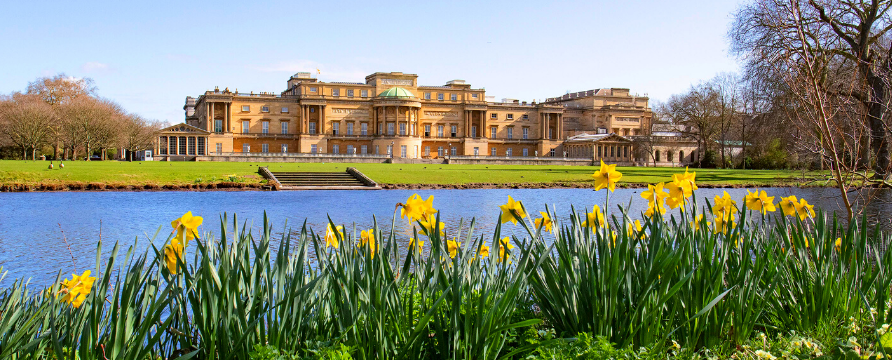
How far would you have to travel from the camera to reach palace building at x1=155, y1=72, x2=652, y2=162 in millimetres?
79938

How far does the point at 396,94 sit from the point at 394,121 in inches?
126

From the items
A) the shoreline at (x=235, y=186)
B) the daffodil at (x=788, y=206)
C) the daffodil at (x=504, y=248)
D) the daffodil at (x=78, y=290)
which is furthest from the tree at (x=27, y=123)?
the daffodil at (x=788, y=206)

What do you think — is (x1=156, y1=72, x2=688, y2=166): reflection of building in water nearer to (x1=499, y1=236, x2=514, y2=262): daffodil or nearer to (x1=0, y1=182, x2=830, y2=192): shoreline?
(x1=0, y1=182, x2=830, y2=192): shoreline

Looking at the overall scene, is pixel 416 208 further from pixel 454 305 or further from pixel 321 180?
pixel 321 180

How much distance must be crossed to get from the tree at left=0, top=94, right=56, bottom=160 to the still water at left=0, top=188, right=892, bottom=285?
33.5 m

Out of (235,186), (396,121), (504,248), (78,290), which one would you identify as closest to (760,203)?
(504,248)

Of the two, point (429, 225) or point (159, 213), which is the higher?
point (429, 225)

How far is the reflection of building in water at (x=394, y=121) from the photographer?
80.1 meters

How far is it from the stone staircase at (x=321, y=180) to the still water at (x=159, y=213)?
2.14m

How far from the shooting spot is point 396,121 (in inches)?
3219

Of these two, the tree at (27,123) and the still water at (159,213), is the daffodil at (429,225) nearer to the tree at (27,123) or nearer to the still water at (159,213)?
the still water at (159,213)

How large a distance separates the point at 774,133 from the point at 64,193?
32.5 m

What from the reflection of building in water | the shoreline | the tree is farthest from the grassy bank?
the reflection of building in water

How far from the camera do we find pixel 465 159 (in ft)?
245
